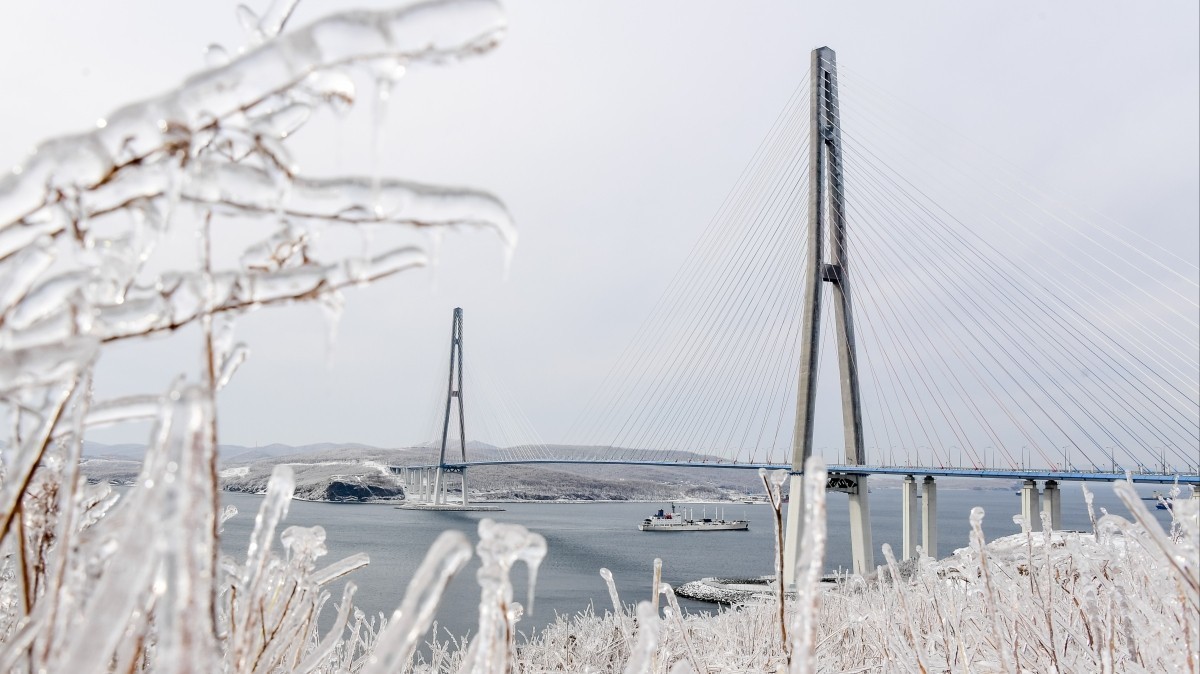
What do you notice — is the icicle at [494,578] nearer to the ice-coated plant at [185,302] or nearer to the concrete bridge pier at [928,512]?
the ice-coated plant at [185,302]

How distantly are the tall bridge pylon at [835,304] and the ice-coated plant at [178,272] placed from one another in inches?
560

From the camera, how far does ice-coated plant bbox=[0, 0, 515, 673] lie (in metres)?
0.40

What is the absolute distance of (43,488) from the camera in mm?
797

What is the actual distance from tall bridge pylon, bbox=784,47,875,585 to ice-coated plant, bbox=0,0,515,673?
1424cm

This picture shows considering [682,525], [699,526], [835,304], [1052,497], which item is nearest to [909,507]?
[1052,497]

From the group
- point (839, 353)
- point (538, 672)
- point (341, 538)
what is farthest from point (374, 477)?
point (538, 672)

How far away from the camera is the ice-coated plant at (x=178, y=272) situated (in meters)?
0.40

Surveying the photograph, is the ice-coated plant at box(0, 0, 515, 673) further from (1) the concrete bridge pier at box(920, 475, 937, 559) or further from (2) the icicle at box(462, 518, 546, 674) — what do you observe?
(1) the concrete bridge pier at box(920, 475, 937, 559)

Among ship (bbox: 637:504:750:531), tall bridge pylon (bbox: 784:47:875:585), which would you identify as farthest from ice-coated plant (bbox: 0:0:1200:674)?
ship (bbox: 637:504:750:531)

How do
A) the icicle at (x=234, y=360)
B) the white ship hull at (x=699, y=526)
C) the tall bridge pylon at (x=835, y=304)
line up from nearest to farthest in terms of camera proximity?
1. the icicle at (x=234, y=360)
2. the tall bridge pylon at (x=835, y=304)
3. the white ship hull at (x=699, y=526)

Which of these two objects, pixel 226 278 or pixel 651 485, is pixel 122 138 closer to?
pixel 226 278

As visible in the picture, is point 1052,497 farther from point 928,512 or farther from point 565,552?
point 565,552

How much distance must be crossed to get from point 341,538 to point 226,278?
104 ft

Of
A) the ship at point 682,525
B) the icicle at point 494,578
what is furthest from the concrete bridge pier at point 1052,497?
the ship at point 682,525
